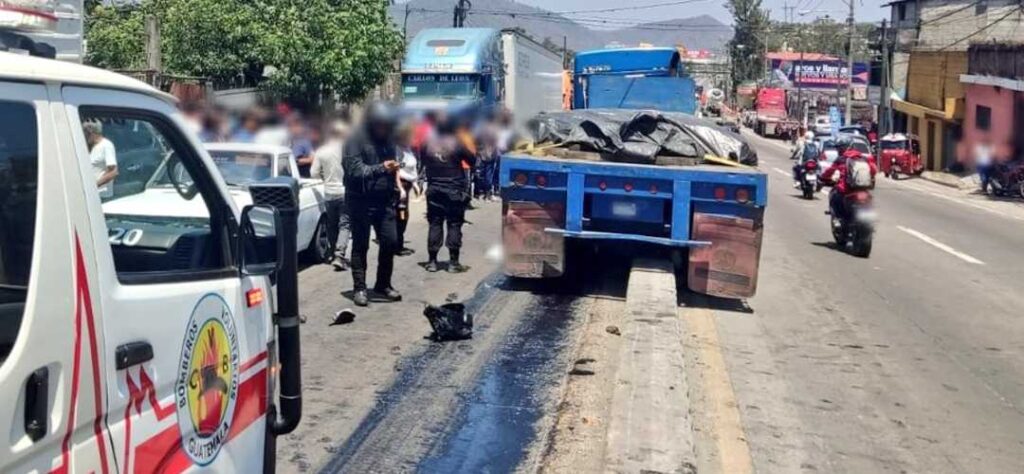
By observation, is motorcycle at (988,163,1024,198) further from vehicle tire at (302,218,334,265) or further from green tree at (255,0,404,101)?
vehicle tire at (302,218,334,265)

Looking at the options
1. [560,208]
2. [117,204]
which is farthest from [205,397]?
[560,208]

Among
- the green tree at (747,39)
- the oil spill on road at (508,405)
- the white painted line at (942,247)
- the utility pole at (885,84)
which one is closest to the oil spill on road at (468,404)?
the oil spill on road at (508,405)

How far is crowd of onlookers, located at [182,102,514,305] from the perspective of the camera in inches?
385

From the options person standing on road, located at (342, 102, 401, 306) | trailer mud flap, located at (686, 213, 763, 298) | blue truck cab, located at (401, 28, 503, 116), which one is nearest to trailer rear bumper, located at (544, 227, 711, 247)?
trailer mud flap, located at (686, 213, 763, 298)

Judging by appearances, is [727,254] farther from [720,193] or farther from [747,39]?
[747,39]

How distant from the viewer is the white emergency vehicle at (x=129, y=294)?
2.38 metres

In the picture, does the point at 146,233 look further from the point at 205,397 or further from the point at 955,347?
the point at 955,347

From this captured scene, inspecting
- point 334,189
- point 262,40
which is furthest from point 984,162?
point 334,189

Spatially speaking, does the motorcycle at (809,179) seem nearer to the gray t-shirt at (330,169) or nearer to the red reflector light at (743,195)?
the gray t-shirt at (330,169)

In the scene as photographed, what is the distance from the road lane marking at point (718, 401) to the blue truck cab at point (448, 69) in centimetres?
1644

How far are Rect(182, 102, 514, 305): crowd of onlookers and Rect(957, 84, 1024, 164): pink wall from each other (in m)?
23.4

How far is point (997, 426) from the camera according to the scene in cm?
686

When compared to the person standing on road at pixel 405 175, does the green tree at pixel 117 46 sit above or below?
above

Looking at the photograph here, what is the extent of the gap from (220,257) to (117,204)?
34 centimetres
